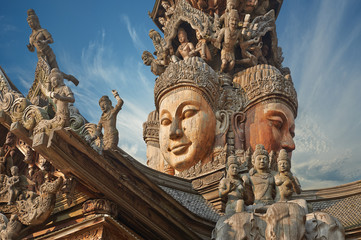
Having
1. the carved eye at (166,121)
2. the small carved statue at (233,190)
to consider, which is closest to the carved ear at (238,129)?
the carved eye at (166,121)

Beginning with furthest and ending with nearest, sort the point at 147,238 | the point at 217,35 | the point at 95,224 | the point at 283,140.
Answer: the point at 217,35 → the point at 283,140 → the point at 147,238 → the point at 95,224

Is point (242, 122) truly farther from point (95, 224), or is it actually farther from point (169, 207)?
point (95, 224)

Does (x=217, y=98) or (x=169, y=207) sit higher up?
(x=217, y=98)

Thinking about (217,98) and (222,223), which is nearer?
(222,223)

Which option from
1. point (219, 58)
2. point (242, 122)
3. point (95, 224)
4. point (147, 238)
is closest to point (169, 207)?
point (147, 238)

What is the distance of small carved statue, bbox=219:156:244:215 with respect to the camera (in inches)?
393

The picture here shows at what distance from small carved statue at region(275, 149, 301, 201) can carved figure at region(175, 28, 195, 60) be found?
6.71m

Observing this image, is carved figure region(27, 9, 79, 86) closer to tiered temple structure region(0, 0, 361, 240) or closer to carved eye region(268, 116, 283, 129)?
tiered temple structure region(0, 0, 361, 240)

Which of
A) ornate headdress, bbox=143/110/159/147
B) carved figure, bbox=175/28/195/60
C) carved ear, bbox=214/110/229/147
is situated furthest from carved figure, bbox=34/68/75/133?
carved figure, bbox=175/28/195/60

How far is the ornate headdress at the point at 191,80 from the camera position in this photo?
14258 mm

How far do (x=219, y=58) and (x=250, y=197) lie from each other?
6.92m

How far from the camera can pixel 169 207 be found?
34.0 ft

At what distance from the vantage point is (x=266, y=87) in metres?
14.5

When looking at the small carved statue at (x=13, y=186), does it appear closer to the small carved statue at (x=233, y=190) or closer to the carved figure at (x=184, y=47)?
the small carved statue at (x=233, y=190)
